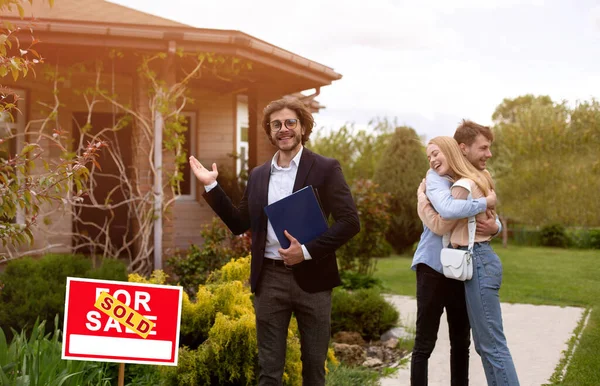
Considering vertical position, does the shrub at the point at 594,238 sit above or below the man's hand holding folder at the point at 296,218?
below

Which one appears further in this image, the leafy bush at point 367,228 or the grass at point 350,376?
the leafy bush at point 367,228

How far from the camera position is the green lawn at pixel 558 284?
6445mm

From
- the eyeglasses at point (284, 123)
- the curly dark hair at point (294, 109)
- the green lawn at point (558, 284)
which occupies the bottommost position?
the green lawn at point (558, 284)

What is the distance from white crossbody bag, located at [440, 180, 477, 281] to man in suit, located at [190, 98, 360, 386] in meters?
0.67

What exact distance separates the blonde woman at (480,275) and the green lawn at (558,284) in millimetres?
2067

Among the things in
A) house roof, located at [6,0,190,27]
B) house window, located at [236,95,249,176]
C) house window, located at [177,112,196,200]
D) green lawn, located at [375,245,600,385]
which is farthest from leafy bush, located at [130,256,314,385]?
house window, located at [236,95,249,176]

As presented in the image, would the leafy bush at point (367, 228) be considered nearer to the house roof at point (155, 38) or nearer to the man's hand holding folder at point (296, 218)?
the house roof at point (155, 38)

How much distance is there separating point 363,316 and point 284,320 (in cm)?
409

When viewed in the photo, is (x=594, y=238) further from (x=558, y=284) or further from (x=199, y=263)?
(x=199, y=263)

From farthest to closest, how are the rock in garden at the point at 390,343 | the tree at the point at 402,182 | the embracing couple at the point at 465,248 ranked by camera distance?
1. the tree at the point at 402,182
2. the rock in garden at the point at 390,343
3. the embracing couple at the point at 465,248

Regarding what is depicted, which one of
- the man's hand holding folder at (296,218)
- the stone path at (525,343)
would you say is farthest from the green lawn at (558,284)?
the man's hand holding folder at (296,218)

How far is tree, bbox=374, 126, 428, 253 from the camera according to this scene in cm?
2027

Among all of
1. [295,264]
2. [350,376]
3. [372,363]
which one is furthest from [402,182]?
[295,264]

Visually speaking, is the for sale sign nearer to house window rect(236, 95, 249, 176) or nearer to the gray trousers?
the gray trousers
